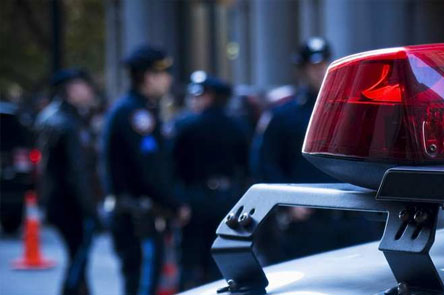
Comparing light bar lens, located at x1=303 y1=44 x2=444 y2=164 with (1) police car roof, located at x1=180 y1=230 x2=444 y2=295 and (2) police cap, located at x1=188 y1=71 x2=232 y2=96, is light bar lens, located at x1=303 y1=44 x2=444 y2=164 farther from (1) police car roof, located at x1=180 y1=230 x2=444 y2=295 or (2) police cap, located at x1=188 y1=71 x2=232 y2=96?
(2) police cap, located at x1=188 y1=71 x2=232 y2=96

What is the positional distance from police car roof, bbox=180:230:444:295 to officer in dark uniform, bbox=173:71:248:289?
5.08 m

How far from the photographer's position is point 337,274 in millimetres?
2137

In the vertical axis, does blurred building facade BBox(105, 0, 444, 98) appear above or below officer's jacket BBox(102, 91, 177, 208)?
above

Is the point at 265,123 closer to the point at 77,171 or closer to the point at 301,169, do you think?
the point at 301,169

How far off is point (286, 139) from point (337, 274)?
4.28 meters

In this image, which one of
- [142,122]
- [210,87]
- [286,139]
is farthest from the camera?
[210,87]

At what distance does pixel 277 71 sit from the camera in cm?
2494

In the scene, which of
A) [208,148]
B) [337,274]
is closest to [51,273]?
[208,148]

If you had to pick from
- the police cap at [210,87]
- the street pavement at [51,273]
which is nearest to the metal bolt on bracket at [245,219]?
the police cap at [210,87]

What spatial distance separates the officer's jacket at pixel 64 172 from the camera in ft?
24.9

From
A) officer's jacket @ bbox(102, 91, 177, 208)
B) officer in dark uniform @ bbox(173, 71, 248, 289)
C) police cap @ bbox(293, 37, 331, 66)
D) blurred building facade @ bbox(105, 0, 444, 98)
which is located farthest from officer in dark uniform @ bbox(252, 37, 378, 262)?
blurred building facade @ bbox(105, 0, 444, 98)

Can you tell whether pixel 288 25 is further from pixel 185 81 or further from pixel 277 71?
pixel 185 81

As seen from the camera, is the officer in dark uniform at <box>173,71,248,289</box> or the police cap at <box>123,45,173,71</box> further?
the officer in dark uniform at <box>173,71,248,289</box>

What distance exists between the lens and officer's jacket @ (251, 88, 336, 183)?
6363 millimetres
